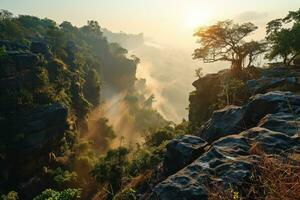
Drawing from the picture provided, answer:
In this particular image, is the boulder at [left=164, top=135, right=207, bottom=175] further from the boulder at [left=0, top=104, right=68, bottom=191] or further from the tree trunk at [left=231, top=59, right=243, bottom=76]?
the boulder at [left=0, top=104, right=68, bottom=191]

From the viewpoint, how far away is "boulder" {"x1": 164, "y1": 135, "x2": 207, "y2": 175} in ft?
52.5

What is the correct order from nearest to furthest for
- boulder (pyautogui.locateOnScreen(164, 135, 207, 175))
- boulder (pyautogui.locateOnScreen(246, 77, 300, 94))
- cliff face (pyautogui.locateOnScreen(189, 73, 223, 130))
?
boulder (pyautogui.locateOnScreen(164, 135, 207, 175))
boulder (pyautogui.locateOnScreen(246, 77, 300, 94))
cliff face (pyautogui.locateOnScreen(189, 73, 223, 130))

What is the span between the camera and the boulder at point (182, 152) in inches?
630

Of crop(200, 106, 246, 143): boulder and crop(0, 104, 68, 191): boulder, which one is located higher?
crop(200, 106, 246, 143): boulder

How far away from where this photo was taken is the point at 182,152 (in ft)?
53.9

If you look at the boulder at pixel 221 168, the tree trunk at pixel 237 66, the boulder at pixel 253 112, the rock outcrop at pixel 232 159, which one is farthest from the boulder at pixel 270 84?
the boulder at pixel 221 168

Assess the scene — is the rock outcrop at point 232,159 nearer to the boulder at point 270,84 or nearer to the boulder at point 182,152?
the boulder at point 182,152

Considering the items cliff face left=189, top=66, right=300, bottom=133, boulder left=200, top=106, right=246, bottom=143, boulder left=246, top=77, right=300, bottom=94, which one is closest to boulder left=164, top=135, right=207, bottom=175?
boulder left=200, top=106, right=246, bottom=143

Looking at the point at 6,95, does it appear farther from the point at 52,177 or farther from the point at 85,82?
the point at 85,82

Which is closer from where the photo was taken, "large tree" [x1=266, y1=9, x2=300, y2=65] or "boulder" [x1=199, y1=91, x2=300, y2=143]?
"boulder" [x1=199, y1=91, x2=300, y2=143]

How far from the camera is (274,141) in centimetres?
1123

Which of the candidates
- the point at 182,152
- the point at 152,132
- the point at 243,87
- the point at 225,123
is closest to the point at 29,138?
the point at 152,132

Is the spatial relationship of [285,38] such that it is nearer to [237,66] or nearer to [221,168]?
[237,66]

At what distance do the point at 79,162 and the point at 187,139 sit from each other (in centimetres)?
4385
